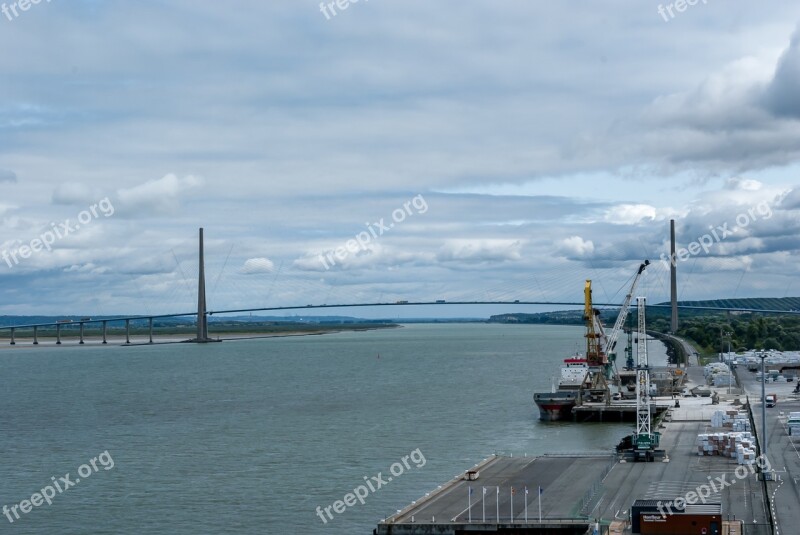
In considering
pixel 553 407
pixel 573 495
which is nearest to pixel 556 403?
pixel 553 407

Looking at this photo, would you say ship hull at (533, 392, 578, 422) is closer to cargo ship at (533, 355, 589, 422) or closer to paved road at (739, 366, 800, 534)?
cargo ship at (533, 355, 589, 422)

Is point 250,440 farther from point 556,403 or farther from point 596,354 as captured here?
point 596,354

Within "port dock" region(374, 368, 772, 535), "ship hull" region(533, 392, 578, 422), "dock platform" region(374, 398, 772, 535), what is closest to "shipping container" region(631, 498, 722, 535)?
"port dock" region(374, 368, 772, 535)

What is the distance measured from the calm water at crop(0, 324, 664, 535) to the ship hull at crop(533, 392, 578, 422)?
0.69 meters

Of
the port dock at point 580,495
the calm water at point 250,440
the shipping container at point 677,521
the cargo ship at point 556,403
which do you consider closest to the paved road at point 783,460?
the port dock at point 580,495

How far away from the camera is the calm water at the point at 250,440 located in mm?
27594

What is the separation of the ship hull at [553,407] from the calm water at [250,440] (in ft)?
2.27

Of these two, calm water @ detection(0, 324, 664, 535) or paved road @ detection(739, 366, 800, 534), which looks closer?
paved road @ detection(739, 366, 800, 534)

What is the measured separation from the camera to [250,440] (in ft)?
135

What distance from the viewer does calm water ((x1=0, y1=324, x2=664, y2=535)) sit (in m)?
27.6

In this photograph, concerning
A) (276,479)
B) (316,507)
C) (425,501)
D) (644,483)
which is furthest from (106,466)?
(644,483)

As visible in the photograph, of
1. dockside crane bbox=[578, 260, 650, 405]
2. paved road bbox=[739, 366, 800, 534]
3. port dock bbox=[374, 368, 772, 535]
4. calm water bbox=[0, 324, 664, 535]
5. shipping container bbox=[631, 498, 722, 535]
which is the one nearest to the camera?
shipping container bbox=[631, 498, 722, 535]

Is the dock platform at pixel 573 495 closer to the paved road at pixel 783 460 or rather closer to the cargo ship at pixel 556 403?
the paved road at pixel 783 460

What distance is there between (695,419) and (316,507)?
74.9 ft
